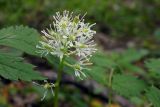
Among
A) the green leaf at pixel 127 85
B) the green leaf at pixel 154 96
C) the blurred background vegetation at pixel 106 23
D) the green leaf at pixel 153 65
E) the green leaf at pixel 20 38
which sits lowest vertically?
the green leaf at pixel 154 96

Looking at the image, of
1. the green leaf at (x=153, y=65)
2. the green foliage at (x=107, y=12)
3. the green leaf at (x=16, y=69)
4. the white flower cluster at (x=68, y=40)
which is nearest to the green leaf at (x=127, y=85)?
the green leaf at (x=153, y=65)

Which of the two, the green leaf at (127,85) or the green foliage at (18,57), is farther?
the green leaf at (127,85)

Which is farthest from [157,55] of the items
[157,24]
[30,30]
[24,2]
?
[30,30]

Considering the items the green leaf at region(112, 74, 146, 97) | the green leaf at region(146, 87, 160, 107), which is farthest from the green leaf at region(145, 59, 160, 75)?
the green leaf at region(146, 87, 160, 107)

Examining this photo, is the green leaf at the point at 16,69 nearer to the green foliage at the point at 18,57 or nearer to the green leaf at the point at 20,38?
the green foliage at the point at 18,57

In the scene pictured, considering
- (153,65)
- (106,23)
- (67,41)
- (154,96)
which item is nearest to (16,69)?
(67,41)

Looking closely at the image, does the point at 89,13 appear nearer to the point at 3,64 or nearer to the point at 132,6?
the point at 132,6
